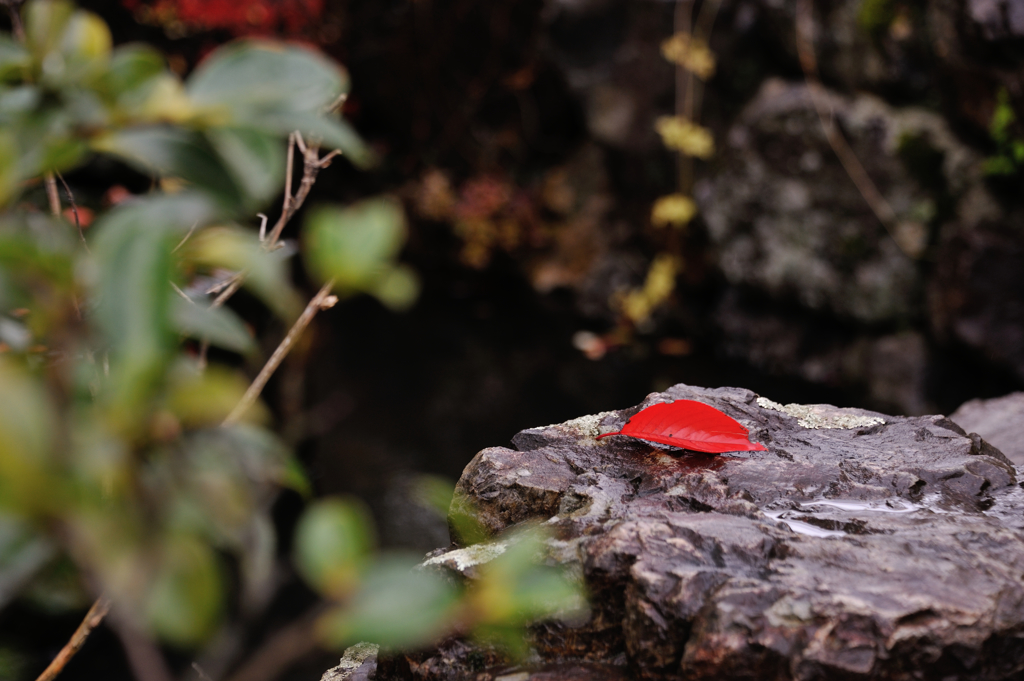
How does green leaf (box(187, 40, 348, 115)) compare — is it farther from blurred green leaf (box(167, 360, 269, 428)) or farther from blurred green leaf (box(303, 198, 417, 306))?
blurred green leaf (box(167, 360, 269, 428))

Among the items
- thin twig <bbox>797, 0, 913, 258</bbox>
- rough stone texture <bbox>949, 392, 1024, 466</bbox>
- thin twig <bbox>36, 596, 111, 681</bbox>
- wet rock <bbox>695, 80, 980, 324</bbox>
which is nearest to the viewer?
thin twig <bbox>36, 596, 111, 681</bbox>

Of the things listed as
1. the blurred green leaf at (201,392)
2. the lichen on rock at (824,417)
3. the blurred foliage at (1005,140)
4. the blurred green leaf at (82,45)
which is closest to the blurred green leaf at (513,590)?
the blurred green leaf at (201,392)

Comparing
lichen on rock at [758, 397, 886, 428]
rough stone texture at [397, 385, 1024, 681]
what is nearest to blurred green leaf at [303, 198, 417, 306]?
rough stone texture at [397, 385, 1024, 681]

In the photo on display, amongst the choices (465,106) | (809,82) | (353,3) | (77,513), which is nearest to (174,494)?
(77,513)

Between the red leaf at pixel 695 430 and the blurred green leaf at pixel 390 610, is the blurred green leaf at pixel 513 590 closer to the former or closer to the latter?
the blurred green leaf at pixel 390 610

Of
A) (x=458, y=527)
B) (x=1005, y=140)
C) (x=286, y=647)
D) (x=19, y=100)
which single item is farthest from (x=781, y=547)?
(x=1005, y=140)
